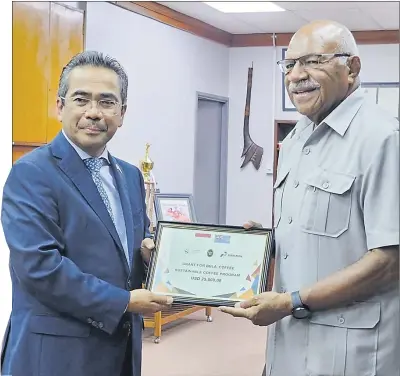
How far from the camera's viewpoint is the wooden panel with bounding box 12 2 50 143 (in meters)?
4.47

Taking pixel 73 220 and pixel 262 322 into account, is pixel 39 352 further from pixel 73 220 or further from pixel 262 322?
pixel 262 322

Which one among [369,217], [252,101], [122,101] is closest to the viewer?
[369,217]

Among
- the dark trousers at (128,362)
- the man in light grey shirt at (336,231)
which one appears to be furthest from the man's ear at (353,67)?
the dark trousers at (128,362)

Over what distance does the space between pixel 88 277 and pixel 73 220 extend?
6.2 inches

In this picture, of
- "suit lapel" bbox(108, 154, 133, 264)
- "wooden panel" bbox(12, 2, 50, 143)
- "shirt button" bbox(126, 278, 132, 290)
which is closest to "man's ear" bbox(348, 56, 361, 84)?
"suit lapel" bbox(108, 154, 133, 264)

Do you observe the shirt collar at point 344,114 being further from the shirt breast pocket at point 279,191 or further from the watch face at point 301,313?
the watch face at point 301,313

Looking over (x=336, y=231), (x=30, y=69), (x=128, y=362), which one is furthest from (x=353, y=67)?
(x=30, y=69)

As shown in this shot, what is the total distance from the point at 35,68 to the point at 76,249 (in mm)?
3020

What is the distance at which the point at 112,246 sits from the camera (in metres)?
1.90

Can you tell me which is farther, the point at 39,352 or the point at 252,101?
the point at 252,101

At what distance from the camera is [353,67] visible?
1.86m

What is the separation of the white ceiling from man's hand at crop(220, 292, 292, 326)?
16.5ft

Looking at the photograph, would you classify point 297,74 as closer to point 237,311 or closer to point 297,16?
point 237,311

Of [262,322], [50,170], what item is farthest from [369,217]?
[50,170]
